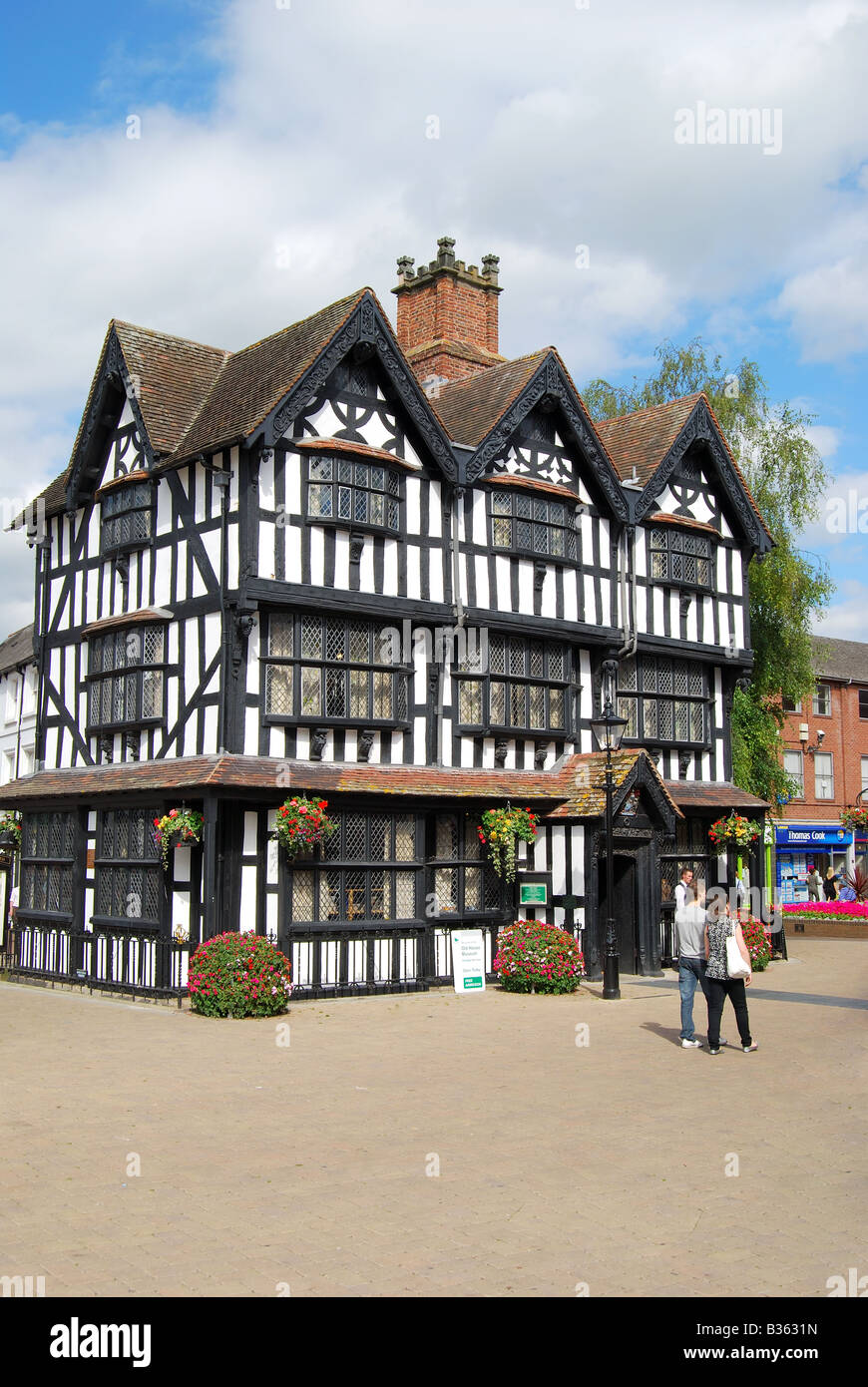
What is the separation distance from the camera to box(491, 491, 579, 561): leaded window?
23.1 m

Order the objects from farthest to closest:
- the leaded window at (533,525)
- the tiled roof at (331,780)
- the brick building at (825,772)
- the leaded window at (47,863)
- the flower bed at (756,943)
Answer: the brick building at (825,772), the leaded window at (533,525), the flower bed at (756,943), the leaded window at (47,863), the tiled roof at (331,780)

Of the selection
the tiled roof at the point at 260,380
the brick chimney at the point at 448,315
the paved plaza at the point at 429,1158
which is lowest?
the paved plaza at the point at 429,1158

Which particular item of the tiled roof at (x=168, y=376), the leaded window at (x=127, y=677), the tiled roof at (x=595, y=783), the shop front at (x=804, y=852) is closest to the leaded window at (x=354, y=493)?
the tiled roof at (x=168, y=376)

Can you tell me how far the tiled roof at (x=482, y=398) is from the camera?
75.6ft

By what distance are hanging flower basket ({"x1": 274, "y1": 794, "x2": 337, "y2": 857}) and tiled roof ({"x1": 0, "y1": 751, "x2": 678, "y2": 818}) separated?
1.05 ft

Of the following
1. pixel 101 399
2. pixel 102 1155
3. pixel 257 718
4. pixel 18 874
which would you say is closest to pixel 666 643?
pixel 257 718

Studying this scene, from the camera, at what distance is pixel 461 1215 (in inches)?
299

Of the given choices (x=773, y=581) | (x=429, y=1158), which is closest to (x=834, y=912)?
(x=773, y=581)

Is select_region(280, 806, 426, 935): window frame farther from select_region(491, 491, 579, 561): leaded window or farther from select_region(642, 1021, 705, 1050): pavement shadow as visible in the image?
select_region(491, 491, 579, 561): leaded window

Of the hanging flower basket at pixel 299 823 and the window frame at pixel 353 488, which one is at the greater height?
the window frame at pixel 353 488

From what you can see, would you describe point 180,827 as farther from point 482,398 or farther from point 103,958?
point 482,398

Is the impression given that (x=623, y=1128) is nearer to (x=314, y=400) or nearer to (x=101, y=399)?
(x=314, y=400)

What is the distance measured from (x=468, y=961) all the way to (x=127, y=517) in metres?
9.72

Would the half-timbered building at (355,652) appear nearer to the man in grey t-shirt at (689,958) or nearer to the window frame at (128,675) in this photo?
the window frame at (128,675)
